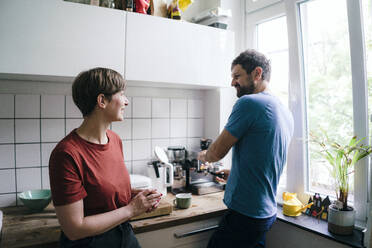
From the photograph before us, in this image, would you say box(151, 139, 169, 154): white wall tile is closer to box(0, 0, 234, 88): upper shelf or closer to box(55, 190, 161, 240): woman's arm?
box(0, 0, 234, 88): upper shelf

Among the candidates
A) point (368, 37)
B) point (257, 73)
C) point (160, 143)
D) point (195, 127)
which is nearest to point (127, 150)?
point (160, 143)

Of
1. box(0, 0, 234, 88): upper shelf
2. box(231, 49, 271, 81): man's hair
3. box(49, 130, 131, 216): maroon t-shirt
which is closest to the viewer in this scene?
box(49, 130, 131, 216): maroon t-shirt

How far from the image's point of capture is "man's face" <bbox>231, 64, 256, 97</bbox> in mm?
1438

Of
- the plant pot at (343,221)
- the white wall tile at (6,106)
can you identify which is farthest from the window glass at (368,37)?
the white wall tile at (6,106)

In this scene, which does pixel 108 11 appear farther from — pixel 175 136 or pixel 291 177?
pixel 291 177

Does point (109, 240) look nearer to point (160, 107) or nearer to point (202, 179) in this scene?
point (202, 179)

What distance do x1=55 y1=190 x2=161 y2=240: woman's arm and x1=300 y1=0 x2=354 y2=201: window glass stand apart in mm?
1061

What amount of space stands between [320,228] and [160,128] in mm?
1244

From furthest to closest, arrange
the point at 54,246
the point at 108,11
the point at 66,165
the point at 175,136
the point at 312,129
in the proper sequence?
the point at 175,136
the point at 312,129
the point at 108,11
the point at 54,246
the point at 66,165

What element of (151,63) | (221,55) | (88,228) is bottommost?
(88,228)

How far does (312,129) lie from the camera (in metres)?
1.73

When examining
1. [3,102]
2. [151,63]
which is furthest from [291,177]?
[3,102]

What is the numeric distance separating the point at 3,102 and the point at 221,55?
141 centimetres

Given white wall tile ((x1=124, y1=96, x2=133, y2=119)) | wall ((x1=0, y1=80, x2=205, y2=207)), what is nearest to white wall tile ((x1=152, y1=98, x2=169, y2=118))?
wall ((x1=0, y1=80, x2=205, y2=207))
